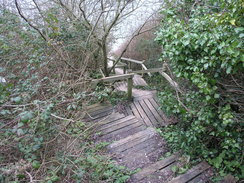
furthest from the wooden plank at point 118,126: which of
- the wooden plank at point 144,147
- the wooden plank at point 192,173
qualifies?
the wooden plank at point 192,173

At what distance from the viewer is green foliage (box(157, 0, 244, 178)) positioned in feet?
5.23

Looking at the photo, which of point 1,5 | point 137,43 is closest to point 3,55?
point 1,5

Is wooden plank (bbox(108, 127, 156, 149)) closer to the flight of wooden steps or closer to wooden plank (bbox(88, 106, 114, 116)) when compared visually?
the flight of wooden steps

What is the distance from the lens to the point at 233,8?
57.7 inches

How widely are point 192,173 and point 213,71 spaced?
152 centimetres

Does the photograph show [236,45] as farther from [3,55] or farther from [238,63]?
[3,55]

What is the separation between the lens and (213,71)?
2.06 m

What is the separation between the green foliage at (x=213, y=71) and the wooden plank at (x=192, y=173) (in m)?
0.13

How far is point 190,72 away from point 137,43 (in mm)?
6006

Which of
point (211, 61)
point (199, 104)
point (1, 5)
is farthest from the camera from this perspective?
point (1, 5)

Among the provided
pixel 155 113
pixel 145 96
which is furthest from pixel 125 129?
pixel 145 96

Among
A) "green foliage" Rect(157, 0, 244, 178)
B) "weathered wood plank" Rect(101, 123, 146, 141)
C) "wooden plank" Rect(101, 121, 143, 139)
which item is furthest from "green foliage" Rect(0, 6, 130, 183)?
"green foliage" Rect(157, 0, 244, 178)

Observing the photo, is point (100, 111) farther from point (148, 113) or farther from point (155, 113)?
point (155, 113)

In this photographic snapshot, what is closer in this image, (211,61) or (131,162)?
(211,61)
